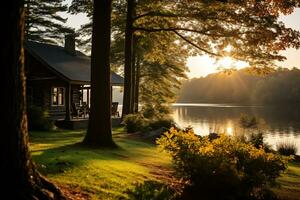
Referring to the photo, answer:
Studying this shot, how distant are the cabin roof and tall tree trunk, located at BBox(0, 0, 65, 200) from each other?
21668 mm

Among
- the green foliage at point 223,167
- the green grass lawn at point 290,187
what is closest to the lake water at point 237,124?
the green foliage at point 223,167

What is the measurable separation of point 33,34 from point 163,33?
82.5 ft

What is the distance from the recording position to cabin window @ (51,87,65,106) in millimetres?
31895

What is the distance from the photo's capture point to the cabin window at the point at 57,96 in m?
31.9

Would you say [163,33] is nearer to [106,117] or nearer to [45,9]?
[106,117]

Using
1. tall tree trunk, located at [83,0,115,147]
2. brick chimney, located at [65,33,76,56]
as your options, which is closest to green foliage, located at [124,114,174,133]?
tall tree trunk, located at [83,0,115,147]

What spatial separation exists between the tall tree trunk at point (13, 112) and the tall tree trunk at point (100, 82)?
28.7 ft

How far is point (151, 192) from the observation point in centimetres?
810

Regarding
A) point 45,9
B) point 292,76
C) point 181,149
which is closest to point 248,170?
point 181,149

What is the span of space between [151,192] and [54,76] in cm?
2221

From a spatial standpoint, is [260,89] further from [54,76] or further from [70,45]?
[54,76]

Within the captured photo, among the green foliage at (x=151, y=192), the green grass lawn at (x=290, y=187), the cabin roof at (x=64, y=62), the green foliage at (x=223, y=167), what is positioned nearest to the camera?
the green foliage at (x=151, y=192)

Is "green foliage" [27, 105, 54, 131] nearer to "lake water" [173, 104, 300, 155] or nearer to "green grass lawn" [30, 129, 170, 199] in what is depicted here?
"lake water" [173, 104, 300, 155]

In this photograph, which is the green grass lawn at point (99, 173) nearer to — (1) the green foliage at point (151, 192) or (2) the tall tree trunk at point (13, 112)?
(1) the green foliage at point (151, 192)
